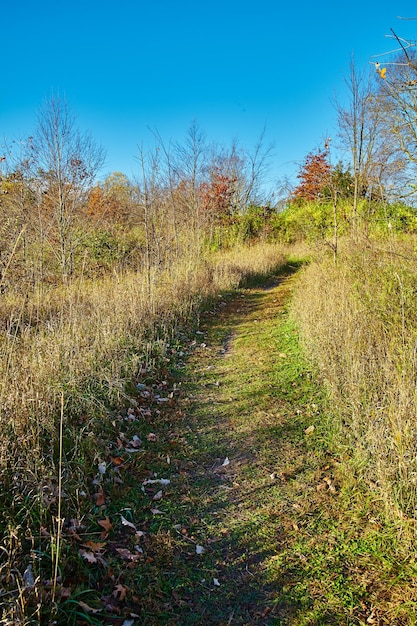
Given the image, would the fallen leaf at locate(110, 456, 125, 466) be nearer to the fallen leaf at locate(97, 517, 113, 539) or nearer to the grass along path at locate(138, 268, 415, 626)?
the grass along path at locate(138, 268, 415, 626)

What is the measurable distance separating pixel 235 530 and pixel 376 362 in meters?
1.87

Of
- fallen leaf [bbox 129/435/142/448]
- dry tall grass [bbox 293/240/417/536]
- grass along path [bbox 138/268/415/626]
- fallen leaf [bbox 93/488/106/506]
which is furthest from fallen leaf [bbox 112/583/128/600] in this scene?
dry tall grass [bbox 293/240/417/536]

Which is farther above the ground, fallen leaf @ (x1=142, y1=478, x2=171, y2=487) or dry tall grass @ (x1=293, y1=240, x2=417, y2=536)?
dry tall grass @ (x1=293, y1=240, x2=417, y2=536)

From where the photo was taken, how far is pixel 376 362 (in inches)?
136

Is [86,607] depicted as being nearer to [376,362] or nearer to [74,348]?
[74,348]

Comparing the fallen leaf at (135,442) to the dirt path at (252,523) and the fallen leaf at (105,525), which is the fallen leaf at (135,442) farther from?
the fallen leaf at (105,525)

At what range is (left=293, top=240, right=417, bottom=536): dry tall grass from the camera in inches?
95.5

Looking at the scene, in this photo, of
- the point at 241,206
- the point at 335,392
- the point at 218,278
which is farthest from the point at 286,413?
the point at 241,206

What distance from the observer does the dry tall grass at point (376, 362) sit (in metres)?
2.43

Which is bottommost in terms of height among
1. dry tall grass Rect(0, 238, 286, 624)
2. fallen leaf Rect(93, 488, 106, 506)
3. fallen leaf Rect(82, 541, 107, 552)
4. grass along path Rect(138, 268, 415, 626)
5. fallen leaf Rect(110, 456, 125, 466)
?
grass along path Rect(138, 268, 415, 626)

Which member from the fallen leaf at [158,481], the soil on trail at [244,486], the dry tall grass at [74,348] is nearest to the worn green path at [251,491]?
the soil on trail at [244,486]

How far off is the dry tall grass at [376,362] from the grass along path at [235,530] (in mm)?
233

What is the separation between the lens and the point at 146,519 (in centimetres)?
257

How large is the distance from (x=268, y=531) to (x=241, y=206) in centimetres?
1622
